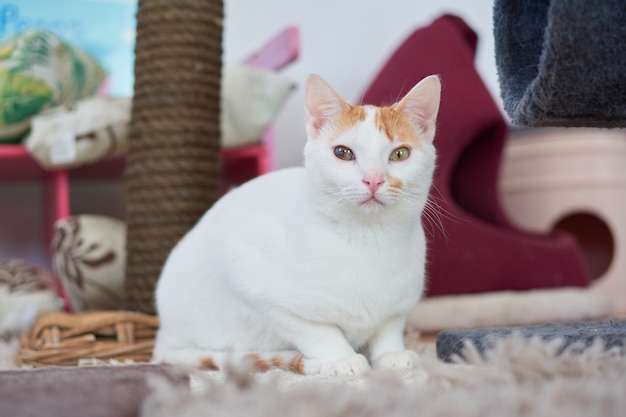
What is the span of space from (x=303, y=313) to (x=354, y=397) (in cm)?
43

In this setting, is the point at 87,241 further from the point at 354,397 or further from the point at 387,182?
the point at 354,397

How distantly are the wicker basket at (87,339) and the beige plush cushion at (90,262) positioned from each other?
1.29 ft

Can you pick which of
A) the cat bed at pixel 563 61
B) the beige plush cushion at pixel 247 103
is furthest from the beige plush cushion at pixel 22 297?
the cat bed at pixel 563 61

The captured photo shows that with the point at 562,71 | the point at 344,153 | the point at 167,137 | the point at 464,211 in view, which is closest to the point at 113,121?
the point at 167,137

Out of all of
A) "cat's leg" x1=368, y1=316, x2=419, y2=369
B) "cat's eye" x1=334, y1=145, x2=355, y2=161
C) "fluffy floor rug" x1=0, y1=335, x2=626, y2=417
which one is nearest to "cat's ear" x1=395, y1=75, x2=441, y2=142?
"cat's eye" x1=334, y1=145, x2=355, y2=161

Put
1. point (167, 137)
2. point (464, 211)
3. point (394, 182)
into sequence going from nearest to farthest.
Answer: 1. point (394, 182)
2. point (167, 137)
3. point (464, 211)

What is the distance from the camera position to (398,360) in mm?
1021

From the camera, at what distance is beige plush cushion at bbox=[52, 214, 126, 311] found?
177 cm

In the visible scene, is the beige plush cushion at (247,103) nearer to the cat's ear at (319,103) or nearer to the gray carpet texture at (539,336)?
the cat's ear at (319,103)

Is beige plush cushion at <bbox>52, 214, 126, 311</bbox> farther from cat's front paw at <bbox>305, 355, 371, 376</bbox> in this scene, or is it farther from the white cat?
cat's front paw at <bbox>305, 355, 371, 376</bbox>

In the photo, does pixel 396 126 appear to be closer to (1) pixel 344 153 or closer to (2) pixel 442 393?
(1) pixel 344 153

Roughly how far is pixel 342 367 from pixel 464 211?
0.91 metres

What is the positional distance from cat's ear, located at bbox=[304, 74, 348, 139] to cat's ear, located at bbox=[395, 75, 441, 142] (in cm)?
9

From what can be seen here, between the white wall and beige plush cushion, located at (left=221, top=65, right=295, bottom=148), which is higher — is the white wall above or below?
above
